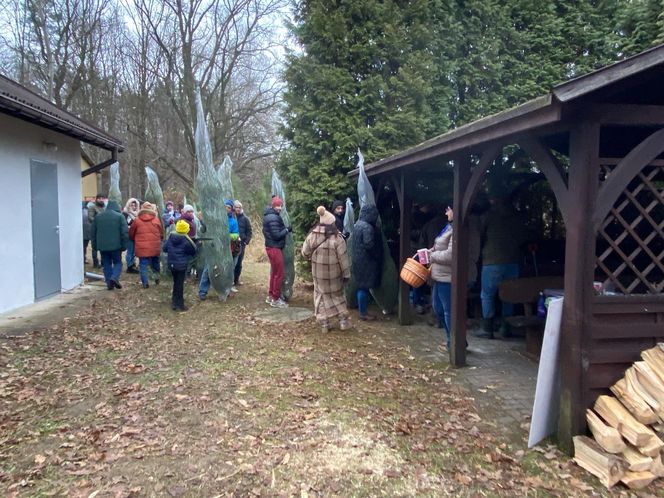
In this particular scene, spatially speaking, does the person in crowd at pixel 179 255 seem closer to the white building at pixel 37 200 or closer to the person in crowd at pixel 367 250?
the white building at pixel 37 200

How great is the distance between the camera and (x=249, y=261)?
15938 millimetres

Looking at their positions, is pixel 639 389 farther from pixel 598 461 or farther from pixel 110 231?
pixel 110 231

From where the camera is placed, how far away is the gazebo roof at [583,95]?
3.17m

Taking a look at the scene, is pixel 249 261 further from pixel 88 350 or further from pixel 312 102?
pixel 88 350

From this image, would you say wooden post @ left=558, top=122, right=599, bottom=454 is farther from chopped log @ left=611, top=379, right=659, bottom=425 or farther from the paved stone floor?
the paved stone floor

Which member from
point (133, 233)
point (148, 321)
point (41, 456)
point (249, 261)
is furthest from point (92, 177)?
point (41, 456)

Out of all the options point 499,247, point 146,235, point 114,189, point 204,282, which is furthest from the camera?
point 114,189

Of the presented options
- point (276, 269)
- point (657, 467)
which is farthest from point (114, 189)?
point (657, 467)

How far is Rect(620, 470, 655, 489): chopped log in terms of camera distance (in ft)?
10.5

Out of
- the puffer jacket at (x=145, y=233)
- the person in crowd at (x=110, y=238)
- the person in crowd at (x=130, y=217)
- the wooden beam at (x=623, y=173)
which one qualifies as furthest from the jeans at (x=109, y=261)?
the wooden beam at (x=623, y=173)

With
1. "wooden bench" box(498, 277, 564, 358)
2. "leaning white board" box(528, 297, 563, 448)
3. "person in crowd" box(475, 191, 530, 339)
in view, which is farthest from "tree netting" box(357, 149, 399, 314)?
"leaning white board" box(528, 297, 563, 448)

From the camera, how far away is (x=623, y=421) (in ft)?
11.2

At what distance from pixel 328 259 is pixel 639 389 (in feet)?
13.8

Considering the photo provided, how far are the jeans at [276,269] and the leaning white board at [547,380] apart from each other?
5345 mm
